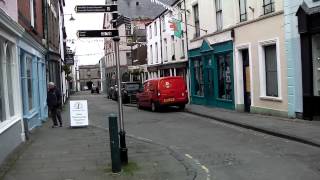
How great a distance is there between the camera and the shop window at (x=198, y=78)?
97.6ft

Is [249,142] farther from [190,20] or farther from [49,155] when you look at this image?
[190,20]

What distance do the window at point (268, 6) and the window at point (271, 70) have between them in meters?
1.32

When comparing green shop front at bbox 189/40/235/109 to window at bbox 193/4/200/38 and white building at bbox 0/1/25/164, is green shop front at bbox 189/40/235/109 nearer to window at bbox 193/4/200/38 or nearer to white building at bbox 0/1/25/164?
window at bbox 193/4/200/38

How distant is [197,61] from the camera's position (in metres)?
30.3

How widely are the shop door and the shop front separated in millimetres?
10342

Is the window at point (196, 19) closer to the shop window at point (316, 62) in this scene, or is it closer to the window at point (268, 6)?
the window at point (268, 6)

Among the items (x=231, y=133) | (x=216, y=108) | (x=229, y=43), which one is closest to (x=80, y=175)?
(x=231, y=133)

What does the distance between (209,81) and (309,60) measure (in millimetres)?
11453

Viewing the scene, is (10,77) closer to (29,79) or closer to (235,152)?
(29,79)

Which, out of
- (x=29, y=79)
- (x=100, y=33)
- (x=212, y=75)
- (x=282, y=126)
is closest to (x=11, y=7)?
(x=100, y=33)

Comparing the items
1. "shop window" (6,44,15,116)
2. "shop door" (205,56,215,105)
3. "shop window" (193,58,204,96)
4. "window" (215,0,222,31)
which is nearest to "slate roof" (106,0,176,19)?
"shop window" (193,58,204,96)

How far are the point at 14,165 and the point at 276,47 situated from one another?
1139cm

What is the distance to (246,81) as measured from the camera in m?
22.6

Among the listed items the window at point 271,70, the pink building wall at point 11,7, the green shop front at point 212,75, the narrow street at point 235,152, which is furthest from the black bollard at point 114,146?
the green shop front at point 212,75
